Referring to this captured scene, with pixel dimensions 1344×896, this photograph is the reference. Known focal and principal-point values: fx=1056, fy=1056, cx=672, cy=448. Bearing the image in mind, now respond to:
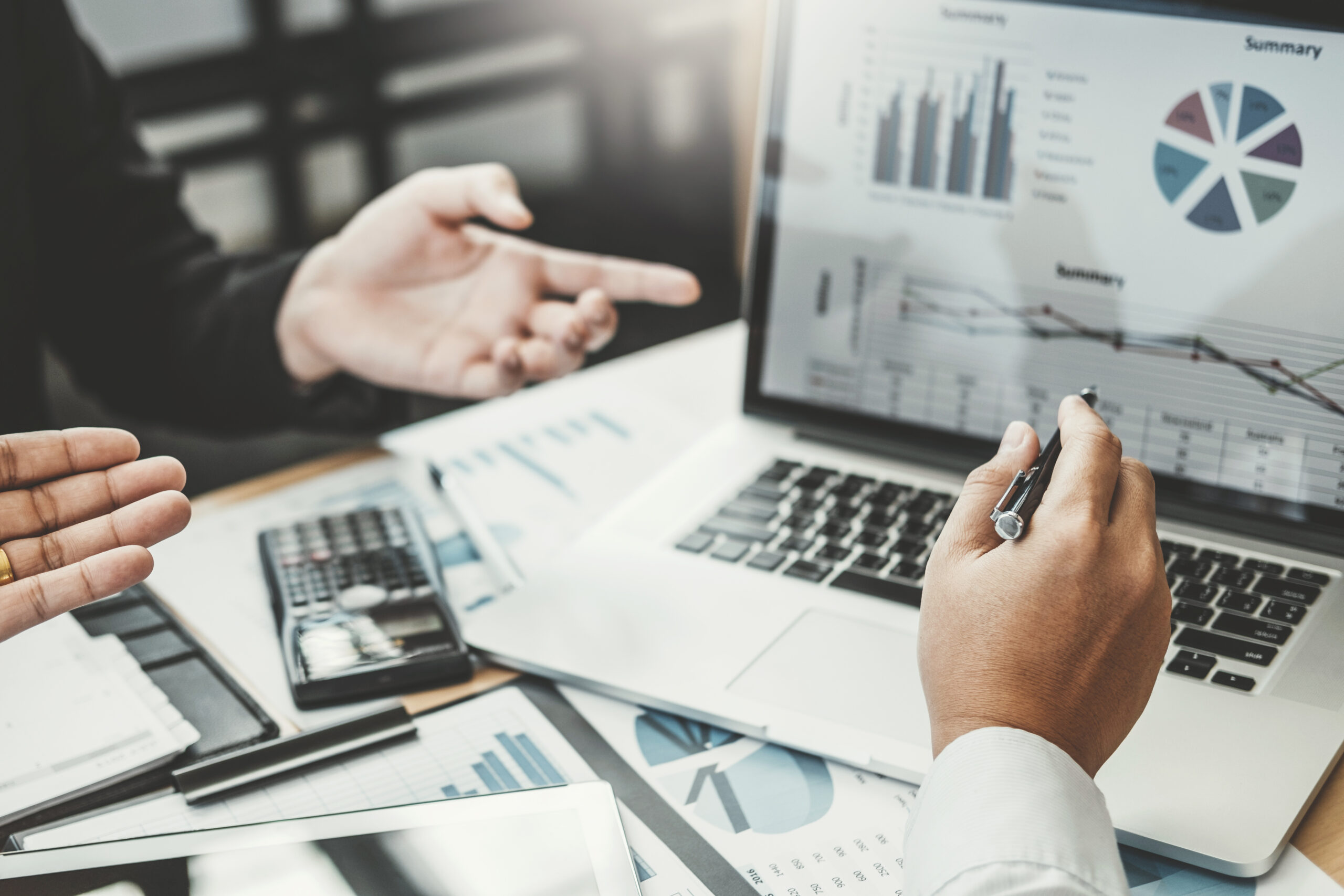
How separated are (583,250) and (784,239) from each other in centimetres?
208

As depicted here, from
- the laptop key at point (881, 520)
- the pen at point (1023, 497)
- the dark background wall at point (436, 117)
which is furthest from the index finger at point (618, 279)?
the dark background wall at point (436, 117)

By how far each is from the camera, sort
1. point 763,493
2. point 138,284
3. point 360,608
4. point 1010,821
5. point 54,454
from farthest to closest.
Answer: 1. point 138,284
2. point 763,493
3. point 360,608
4. point 54,454
5. point 1010,821

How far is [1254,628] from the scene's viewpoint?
0.61 meters

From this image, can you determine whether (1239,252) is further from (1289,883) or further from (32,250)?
(32,250)

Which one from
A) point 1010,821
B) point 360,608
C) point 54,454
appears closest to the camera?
point 1010,821

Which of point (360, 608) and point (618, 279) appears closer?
point (360, 608)

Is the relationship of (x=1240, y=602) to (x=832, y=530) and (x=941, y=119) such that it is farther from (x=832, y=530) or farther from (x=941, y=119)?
(x=941, y=119)

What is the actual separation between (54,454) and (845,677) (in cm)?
45

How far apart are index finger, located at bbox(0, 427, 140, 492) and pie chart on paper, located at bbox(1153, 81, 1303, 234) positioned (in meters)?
0.65

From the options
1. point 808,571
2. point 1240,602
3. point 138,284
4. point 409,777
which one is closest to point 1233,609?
point 1240,602

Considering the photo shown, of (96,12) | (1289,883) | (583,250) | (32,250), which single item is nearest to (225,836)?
(1289,883)

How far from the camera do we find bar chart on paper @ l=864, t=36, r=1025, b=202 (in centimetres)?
73

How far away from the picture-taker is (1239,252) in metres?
0.67

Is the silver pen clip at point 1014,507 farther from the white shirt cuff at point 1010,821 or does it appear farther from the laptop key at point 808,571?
the laptop key at point 808,571
